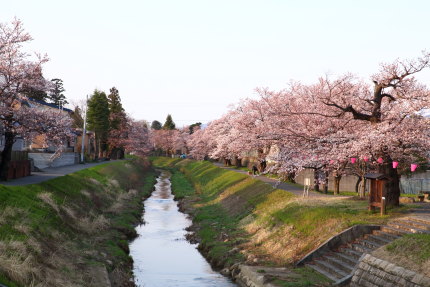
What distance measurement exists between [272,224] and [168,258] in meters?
6.55

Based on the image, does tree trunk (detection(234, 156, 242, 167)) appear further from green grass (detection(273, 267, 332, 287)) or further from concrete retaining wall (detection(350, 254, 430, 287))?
concrete retaining wall (detection(350, 254, 430, 287))

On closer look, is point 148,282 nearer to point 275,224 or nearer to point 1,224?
point 1,224

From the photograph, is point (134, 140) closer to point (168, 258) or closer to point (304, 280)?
point (168, 258)

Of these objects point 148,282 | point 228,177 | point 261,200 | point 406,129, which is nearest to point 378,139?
point 406,129

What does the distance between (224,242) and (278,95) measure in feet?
79.6

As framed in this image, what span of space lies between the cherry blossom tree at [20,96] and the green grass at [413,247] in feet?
76.4

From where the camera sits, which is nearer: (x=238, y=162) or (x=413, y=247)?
(x=413, y=247)

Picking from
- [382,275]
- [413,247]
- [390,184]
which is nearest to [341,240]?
[413,247]

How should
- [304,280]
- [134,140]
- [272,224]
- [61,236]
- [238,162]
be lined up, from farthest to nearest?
[134,140], [238,162], [272,224], [61,236], [304,280]

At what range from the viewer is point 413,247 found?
1586 cm

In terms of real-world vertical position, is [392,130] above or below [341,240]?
above

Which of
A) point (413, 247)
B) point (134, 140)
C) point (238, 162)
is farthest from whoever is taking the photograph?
point (134, 140)

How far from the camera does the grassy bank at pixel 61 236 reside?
15016mm

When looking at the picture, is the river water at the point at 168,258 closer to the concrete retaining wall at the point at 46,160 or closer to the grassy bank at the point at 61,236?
the grassy bank at the point at 61,236
